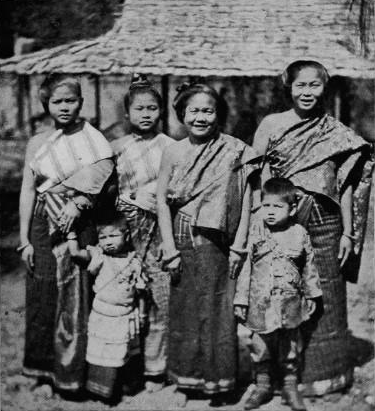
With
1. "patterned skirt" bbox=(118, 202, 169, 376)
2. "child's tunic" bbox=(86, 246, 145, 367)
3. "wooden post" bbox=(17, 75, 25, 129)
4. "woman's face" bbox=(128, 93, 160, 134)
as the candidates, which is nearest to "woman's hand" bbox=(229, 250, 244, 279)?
"patterned skirt" bbox=(118, 202, 169, 376)

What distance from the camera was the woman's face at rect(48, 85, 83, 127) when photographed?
12.2 feet

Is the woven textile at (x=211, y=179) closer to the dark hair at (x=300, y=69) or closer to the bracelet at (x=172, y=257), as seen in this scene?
the bracelet at (x=172, y=257)

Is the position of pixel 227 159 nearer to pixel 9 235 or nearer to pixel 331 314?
pixel 331 314

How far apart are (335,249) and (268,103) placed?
2265mm

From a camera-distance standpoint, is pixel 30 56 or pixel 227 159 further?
pixel 30 56

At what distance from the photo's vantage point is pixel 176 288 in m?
3.79

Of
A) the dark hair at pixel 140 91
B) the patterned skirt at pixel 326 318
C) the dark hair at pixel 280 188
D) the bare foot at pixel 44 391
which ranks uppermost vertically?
the dark hair at pixel 140 91

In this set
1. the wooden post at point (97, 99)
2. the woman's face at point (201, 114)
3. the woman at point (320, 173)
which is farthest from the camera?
the wooden post at point (97, 99)

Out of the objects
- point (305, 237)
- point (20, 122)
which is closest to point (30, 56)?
point (20, 122)

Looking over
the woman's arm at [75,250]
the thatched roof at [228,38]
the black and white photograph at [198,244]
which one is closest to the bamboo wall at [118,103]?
the thatched roof at [228,38]

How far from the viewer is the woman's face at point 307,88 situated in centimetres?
366

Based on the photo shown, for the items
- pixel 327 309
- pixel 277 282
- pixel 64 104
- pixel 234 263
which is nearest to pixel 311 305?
pixel 327 309

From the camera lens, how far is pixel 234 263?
3717mm

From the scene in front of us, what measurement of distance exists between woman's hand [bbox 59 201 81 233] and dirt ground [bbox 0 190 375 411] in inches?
39.8
